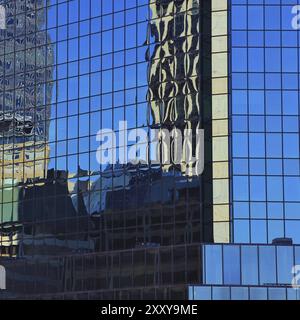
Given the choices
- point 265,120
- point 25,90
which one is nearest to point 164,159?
point 265,120

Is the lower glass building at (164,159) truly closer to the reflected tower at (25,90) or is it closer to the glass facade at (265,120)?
the glass facade at (265,120)

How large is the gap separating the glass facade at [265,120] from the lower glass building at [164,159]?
95mm

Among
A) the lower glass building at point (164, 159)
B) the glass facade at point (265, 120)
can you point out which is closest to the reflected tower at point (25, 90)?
the lower glass building at point (164, 159)

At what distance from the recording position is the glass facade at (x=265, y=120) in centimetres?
6544

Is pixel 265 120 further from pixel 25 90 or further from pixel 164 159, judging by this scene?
pixel 25 90

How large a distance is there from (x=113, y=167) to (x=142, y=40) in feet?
33.3

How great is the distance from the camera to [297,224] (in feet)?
214

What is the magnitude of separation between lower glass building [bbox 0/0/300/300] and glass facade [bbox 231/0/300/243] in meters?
0.09

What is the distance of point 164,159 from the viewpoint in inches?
2677

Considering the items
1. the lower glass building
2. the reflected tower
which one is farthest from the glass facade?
the reflected tower

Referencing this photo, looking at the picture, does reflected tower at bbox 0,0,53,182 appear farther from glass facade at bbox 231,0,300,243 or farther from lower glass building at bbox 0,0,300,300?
glass facade at bbox 231,0,300,243
